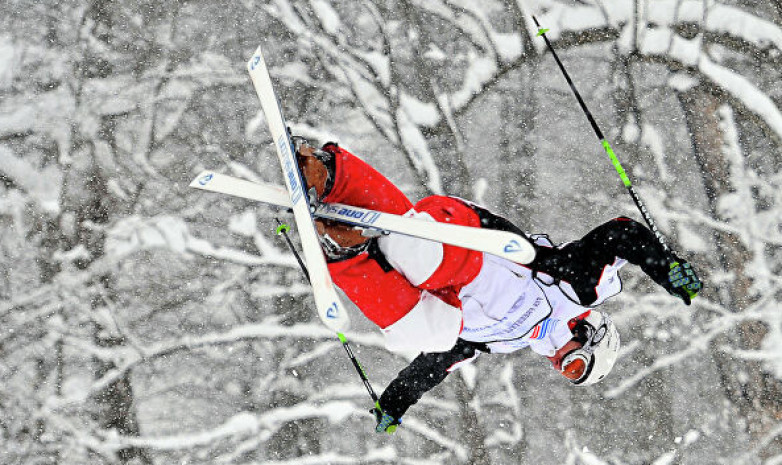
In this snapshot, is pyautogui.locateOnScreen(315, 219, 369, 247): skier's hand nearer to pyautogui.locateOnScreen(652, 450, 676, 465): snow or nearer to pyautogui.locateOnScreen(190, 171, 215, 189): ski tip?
pyautogui.locateOnScreen(190, 171, 215, 189): ski tip

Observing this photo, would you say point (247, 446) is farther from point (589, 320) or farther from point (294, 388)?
point (589, 320)

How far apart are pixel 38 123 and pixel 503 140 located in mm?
2012

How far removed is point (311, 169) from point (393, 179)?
1260 millimetres

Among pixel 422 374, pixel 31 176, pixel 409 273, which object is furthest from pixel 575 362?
pixel 31 176

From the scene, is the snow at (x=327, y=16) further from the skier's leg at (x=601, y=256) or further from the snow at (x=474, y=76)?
the skier's leg at (x=601, y=256)

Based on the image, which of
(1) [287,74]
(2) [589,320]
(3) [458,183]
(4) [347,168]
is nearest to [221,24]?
(1) [287,74]

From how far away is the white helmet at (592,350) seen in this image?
222cm

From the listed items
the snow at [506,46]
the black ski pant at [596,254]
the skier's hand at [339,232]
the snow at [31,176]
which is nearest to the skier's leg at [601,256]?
the black ski pant at [596,254]

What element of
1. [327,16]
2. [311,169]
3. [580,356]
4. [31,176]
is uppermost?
[311,169]

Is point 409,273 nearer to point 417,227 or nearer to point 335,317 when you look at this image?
point 417,227

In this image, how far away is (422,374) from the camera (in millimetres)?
2107

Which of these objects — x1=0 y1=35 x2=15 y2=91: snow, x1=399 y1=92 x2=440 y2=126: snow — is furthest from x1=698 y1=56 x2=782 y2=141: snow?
x1=0 y1=35 x2=15 y2=91: snow

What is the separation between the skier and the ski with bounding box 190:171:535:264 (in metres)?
0.03

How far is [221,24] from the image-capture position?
109 inches
